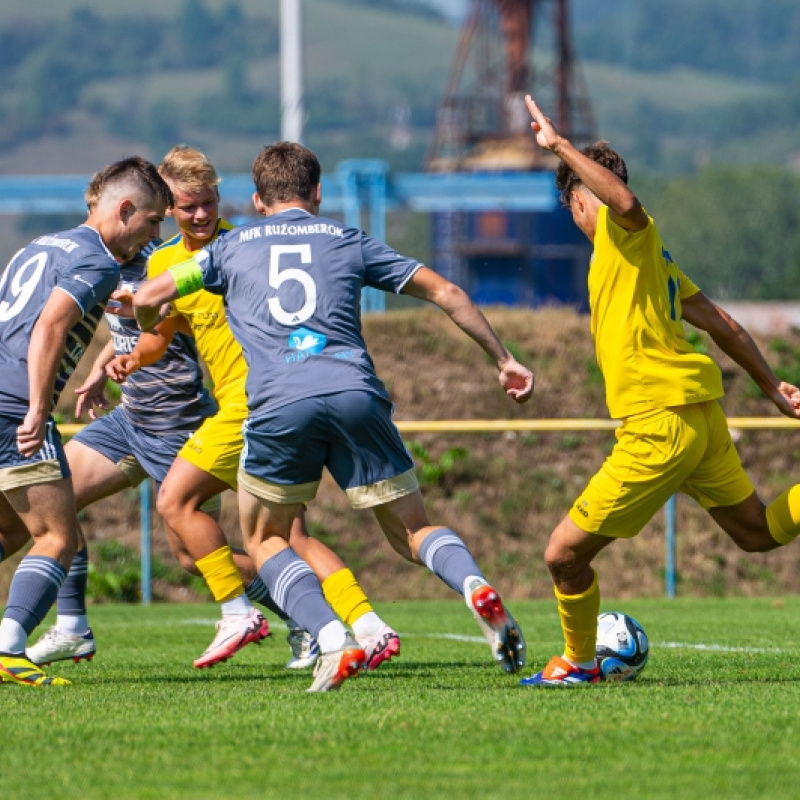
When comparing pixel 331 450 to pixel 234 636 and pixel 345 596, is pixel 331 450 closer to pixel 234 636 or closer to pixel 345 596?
pixel 345 596

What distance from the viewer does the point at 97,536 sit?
1697 centimetres

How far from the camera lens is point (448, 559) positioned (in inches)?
244

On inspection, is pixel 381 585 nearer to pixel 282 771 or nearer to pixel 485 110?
pixel 282 771

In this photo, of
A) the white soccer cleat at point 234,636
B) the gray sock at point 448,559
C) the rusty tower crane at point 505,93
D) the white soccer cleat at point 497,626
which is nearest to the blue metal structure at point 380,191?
the rusty tower crane at point 505,93

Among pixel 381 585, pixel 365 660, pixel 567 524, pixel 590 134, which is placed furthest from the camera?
pixel 590 134

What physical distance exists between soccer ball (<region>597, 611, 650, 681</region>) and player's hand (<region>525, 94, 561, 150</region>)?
6.77 ft

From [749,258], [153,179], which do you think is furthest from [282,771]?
[749,258]

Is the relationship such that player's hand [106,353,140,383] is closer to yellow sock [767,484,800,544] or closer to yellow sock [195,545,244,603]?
yellow sock [195,545,244,603]

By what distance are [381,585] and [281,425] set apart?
10.1 meters

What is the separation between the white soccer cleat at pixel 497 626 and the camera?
5848 millimetres

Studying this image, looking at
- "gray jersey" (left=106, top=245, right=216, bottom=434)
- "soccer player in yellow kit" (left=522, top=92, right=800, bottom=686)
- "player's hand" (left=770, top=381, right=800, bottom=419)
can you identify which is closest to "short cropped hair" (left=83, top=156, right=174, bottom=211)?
"gray jersey" (left=106, top=245, right=216, bottom=434)

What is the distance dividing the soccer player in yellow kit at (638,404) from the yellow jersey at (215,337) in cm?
194

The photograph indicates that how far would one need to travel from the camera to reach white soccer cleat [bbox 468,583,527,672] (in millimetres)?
5848

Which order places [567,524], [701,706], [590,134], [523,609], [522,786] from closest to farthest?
[522,786]
[701,706]
[567,524]
[523,609]
[590,134]
